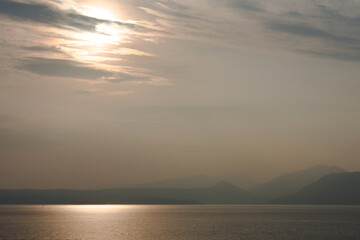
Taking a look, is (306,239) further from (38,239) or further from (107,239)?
(38,239)

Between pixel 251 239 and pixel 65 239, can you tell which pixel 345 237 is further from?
pixel 65 239

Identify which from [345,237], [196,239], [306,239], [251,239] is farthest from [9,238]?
[345,237]

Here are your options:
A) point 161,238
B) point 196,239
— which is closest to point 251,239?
point 196,239

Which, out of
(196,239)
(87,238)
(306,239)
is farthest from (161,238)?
(306,239)

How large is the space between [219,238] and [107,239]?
129 ft

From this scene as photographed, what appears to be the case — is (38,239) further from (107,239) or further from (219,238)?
(219,238)

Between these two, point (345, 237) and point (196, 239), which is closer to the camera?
point (196, 239)

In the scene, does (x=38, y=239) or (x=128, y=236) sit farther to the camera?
(x=128, y=236)

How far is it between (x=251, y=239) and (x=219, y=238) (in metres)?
11.0

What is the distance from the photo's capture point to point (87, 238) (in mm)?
163625

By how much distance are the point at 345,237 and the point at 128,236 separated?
7923cm

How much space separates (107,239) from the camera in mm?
162125

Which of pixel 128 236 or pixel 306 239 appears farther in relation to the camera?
pixel 128 236

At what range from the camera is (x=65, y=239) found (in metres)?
159
